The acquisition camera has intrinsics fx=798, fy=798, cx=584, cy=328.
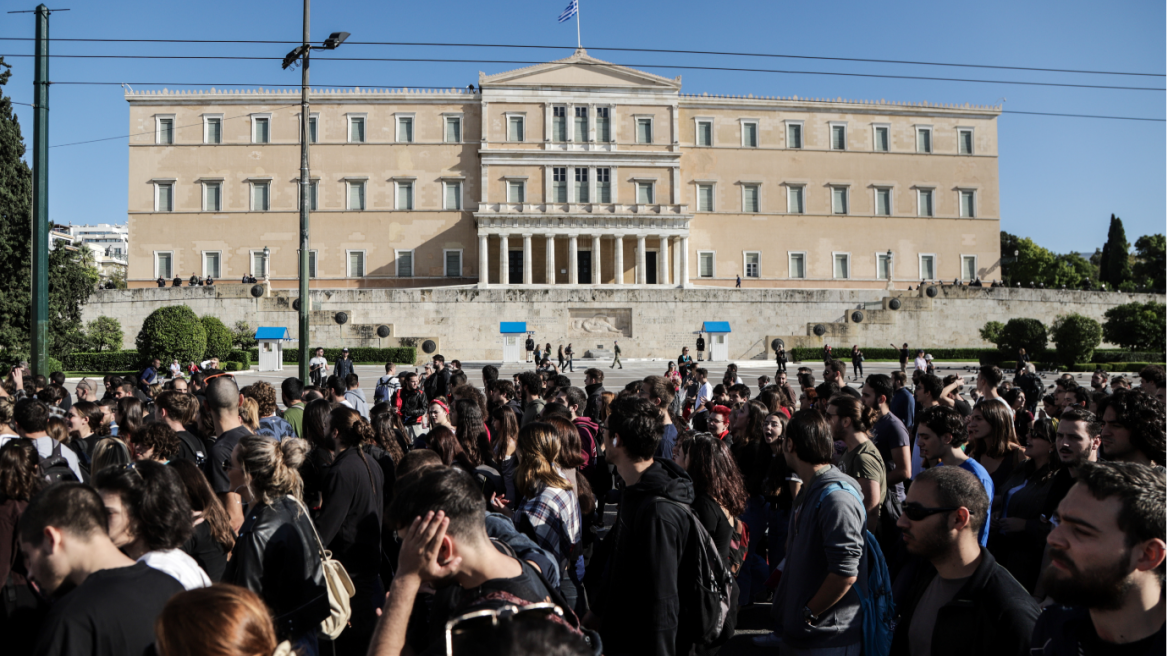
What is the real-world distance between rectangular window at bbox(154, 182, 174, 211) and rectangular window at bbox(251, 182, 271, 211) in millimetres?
4712

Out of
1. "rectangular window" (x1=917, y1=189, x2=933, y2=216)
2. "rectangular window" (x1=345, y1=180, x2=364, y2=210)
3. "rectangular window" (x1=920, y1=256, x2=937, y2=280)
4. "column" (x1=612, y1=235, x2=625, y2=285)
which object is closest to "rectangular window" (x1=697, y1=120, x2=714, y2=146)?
"column" (x1=612, y1=235, x2=625, y2=285)

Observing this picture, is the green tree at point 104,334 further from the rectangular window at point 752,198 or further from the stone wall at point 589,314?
the rectangular window at point 752,198

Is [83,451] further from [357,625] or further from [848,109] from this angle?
[848,109]

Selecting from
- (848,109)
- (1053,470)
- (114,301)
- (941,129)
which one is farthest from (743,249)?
(1053,470)

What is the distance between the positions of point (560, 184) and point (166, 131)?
76.4ft

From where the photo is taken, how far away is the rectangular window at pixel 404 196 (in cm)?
4769

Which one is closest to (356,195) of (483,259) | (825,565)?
(483,259)

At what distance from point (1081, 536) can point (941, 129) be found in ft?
181

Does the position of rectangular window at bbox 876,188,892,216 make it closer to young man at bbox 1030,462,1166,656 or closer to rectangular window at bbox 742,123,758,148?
rectangular window at bbox 742,123,758,148

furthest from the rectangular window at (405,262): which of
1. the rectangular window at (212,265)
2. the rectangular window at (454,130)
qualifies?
the rectangular window at (212,265)

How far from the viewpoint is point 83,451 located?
5898 millimetres

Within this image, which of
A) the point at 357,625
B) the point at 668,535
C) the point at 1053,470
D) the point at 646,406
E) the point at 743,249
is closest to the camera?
the point at 668,535

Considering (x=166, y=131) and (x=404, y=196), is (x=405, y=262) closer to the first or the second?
(x=404, y=196)

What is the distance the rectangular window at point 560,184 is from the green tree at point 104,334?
78.2ft
